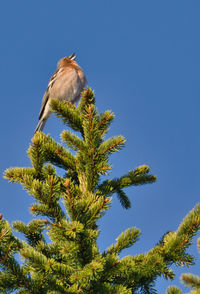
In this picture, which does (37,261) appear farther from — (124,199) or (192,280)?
(124,199)

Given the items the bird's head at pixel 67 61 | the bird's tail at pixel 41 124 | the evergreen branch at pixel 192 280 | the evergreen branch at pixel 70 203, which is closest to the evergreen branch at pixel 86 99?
the evergreen branch at pixel 70 203

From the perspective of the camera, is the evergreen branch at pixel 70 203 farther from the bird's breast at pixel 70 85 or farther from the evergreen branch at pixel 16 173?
the bird's breast at pixel 70 85

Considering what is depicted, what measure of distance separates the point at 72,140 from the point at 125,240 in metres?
1.35

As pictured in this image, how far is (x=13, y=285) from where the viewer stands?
285 cm

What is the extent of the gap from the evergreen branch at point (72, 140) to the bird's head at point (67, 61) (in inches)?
300

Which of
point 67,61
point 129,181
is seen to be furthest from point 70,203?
point 67,61

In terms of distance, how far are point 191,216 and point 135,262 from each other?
63 centimetres

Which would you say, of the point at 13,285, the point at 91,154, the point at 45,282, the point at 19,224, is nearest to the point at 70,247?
the point at 45,282

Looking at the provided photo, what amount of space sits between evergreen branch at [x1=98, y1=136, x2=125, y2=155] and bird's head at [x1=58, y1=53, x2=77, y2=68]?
7.87 meters

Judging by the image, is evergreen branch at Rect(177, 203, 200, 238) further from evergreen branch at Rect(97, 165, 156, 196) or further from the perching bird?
the perching bird

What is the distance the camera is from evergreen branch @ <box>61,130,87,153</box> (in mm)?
4004

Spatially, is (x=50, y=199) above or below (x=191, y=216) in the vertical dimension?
above

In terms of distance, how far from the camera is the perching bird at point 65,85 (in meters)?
9.90

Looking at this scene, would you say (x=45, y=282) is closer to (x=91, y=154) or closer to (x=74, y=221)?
(x=74, y=221)
